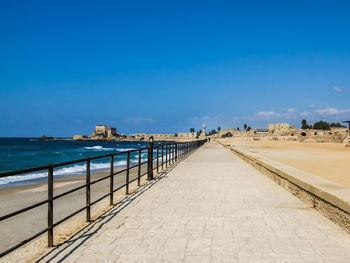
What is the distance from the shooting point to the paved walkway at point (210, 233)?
12.5 feet

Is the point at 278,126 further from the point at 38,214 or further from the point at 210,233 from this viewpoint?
the point at 210,233

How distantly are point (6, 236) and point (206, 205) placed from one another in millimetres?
4006

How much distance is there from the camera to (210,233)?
4676 mm

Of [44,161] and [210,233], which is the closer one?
[210,233]

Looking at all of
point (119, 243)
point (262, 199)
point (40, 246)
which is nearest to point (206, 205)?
point (262, 199)

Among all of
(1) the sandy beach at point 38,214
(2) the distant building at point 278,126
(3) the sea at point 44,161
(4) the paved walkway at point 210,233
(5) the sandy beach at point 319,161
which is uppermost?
(2) the distant building at point 278,126

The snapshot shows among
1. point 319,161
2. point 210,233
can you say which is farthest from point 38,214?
point 319,161

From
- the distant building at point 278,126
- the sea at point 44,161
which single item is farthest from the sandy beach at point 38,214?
the distant building at point 278,126

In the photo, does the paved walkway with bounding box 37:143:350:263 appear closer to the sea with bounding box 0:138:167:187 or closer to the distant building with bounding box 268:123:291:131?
the sea with bounding box 0:138:167:187

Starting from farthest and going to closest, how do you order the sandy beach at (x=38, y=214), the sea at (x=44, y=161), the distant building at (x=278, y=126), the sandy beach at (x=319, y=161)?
the distant building at (x=278, y=126), the sea at (x=44, y=161), the sandy beach at (x=319, y=161), the sandy beach at (x=38, y=214)

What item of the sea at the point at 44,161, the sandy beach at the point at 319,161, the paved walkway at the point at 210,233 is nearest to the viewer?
the paved walkway at the point at 210,233

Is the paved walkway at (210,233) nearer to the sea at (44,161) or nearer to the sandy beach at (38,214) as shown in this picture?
the sandy beach at (38,214)

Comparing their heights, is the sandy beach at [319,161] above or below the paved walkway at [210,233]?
above

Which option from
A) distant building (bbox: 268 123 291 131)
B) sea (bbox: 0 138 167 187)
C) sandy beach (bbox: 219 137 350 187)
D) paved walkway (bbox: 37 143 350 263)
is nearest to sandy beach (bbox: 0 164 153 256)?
paved walkway (bbox: 37 143 350 263)
